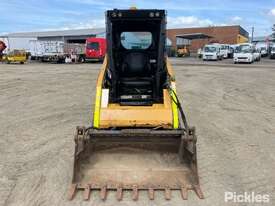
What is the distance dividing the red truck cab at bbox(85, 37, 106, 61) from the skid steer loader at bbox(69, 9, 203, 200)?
34.4m

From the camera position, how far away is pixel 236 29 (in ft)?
265

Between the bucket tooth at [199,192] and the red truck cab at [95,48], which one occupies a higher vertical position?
the red truck cab at [95,48]

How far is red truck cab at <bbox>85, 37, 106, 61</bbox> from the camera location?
4225cm

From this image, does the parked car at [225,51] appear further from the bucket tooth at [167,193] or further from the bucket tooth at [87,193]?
the bucket tooth at [87,193]

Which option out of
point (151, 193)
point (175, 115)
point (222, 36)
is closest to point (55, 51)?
point (175, 115)

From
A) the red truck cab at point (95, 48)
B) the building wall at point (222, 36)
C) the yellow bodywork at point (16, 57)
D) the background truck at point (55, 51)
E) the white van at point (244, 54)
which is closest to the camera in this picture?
the white van at point (244, 54)

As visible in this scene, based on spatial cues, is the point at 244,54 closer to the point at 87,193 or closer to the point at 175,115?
the point at 175,115

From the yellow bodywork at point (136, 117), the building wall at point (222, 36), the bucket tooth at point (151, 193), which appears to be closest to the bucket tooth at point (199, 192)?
the bucket tooth at point (151, 193)

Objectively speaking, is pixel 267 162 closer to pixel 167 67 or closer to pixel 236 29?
pixel 167 67

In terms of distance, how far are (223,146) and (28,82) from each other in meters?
14.3

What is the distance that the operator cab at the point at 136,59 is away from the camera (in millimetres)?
7793

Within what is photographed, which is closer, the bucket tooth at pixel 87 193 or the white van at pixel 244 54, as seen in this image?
the bucket tooth at pixel 87 193

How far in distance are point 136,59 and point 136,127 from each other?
1837mm

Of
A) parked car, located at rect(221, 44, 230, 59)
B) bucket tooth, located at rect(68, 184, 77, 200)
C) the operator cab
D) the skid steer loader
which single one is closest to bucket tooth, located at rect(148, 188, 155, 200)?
the skid steer loader
